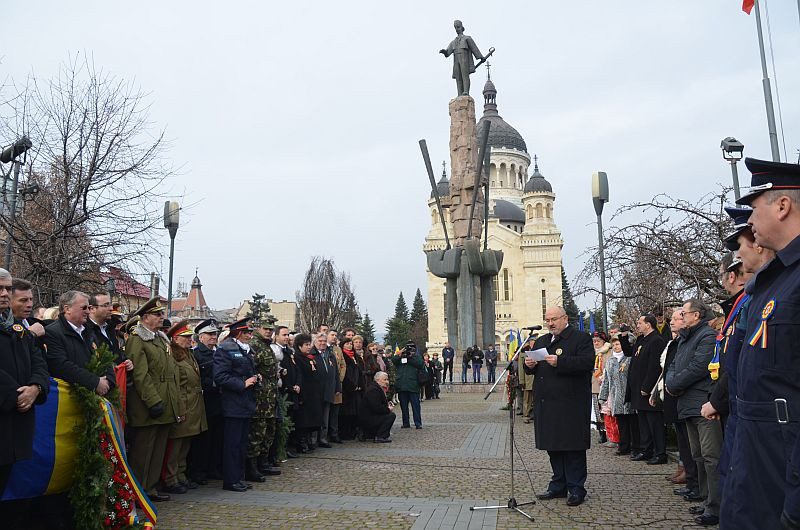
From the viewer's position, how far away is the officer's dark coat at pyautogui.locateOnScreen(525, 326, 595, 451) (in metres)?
7.00

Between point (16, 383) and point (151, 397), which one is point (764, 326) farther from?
point (151, 397)

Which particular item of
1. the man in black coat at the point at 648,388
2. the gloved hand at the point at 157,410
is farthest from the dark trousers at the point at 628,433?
the gloved hand at the point at 157,410

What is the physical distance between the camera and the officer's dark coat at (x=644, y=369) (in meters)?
8.87

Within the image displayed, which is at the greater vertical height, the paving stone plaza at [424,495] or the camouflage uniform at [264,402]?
the camouflage uniform at [264,402]

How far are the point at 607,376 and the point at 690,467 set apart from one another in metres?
3.91

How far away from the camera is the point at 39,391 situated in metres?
4.96

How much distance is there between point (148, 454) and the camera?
723 cm

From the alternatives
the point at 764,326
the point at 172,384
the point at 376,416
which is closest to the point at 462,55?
the point at 376,416

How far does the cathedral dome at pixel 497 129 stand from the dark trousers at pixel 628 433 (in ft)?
320

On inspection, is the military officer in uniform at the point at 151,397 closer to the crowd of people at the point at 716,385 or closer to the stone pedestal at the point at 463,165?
the crowd of people at the point at 716,385

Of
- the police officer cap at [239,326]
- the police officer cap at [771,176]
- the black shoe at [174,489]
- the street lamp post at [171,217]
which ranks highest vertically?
the street lamp post at [171,217]

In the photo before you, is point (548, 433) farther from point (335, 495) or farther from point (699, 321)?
point (335, 495)

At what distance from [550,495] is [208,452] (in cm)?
456

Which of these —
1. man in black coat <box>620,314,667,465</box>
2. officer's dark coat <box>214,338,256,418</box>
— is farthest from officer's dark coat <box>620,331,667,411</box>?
officer's dark coat <box>214,338,256,418</box>
